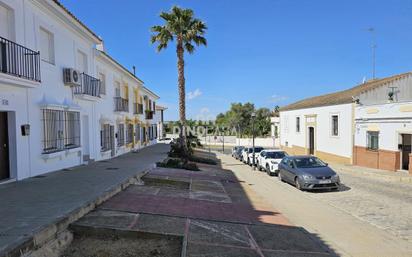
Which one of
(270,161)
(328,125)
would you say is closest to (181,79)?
(270,161)

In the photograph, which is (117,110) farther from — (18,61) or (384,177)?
(384,177)

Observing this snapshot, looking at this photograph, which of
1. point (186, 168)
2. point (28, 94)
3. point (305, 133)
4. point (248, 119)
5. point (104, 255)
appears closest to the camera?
point (104, 255)

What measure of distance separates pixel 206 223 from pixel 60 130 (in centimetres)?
855

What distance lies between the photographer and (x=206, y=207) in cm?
936

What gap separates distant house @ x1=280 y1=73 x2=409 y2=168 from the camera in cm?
2469

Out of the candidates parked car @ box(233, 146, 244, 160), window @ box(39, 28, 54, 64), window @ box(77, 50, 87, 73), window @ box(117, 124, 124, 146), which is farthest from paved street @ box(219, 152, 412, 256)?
parked car @ box(233, 146, 244, 160)

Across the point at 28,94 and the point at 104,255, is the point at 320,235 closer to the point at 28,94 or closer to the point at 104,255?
the point at 104,255

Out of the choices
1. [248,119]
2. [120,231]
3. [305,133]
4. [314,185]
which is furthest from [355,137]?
[248,119]

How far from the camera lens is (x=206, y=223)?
7.39m

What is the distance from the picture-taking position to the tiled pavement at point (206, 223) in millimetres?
6121

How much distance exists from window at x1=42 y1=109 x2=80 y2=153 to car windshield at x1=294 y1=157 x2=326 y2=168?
33.6 ft

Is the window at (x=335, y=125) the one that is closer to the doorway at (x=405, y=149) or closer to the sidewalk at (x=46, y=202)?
the doorway at (x=405, y=149)

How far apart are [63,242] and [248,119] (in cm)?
6749

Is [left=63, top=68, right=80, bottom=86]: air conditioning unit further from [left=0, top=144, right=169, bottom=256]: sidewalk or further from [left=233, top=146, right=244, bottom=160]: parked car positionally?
[left=233, top=146, right=244, bottom=160]: parked car
